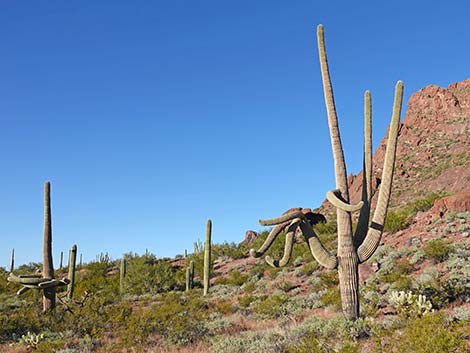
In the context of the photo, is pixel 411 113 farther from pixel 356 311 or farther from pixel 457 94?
pixel 356 311

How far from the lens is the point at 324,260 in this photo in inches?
352

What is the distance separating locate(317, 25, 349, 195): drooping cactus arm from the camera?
9.34 m

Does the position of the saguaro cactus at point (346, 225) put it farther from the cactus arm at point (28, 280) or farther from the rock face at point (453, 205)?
the rock face at point (453, 205)

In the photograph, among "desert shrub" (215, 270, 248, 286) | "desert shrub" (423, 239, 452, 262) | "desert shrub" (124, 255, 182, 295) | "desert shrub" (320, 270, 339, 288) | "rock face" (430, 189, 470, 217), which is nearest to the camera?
"desert shrub" (423, 239, 452, 262)

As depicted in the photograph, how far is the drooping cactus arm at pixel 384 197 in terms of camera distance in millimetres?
9094

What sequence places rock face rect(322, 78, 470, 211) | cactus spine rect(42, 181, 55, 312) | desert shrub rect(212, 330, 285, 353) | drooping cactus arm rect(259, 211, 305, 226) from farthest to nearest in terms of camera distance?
A: rock face rect(322, 78, 470, 211), cactus spine rect(42, 181, 55, 312), drooping cactus arm rect(259, 211, 305, 226), desert shrub rect(212, 330, 285, 353)

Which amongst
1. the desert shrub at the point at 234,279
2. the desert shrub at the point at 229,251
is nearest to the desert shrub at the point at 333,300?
the desert shrub at the point at 234,279

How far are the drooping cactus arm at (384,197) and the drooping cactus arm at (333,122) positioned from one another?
0.78 metres

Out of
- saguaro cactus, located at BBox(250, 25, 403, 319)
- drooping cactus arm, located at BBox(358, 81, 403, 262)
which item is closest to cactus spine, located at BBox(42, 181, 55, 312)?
saguaro cactus, located at BBox(250, 25, 403, 319)

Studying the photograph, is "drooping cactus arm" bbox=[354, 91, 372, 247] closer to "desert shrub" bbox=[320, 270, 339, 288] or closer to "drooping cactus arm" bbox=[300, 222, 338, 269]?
"drooping cactus arm" bbox=[300, 222, 338, 269]

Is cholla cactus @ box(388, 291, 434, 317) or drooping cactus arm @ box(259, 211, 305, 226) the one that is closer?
drooping cactus arm @ box(259, 211, 305, 226)

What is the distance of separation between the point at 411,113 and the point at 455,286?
222ft

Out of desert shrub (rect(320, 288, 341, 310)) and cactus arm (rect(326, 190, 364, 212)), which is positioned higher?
cactus arm (rect(326, 190, 364, 212))

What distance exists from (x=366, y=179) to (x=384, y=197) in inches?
24.9
